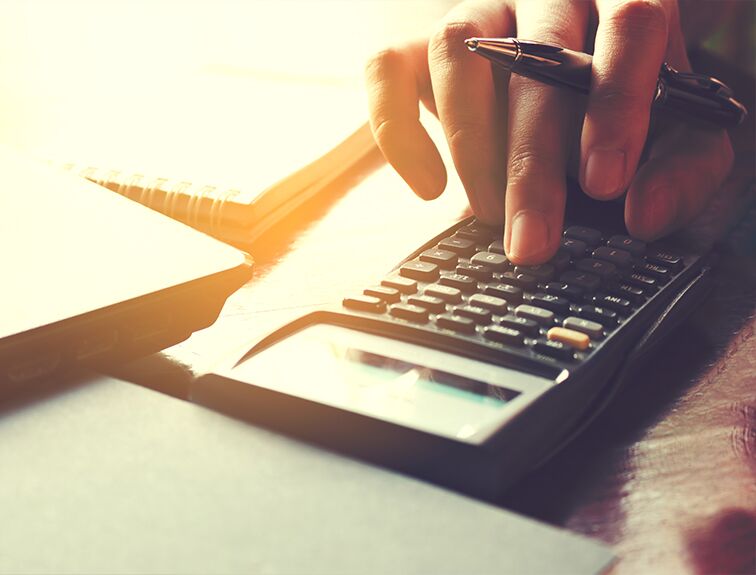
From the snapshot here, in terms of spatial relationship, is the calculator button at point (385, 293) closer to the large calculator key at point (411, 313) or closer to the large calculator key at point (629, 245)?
the large calculator key at point (411, 313)

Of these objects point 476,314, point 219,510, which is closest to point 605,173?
point 476,314

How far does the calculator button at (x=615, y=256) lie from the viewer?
0.48 metres

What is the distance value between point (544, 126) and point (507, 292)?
129mm

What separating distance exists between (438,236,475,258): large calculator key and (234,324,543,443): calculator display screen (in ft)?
0.32

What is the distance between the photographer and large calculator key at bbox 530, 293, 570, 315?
43 cm

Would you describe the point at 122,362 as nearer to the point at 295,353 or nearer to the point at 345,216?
the point at 295,353

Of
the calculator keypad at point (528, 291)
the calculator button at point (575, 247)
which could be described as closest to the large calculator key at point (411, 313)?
the calculator keypad at point (528, 291)

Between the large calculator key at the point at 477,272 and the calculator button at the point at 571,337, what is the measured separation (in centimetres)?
7

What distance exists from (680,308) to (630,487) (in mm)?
146

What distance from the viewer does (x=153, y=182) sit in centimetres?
67

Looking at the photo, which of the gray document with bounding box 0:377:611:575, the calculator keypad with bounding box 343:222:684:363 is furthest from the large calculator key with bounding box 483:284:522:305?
the gray document with bounding box 0:377:611:575

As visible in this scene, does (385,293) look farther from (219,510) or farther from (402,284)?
(219,510)

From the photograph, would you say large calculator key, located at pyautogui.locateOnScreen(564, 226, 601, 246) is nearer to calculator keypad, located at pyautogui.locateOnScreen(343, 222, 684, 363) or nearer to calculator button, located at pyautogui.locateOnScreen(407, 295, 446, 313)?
calculator keypad, located at pyautogui.locateOnScreen(343, 222, 684, 363)

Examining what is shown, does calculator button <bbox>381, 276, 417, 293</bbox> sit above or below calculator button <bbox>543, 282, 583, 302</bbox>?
below
